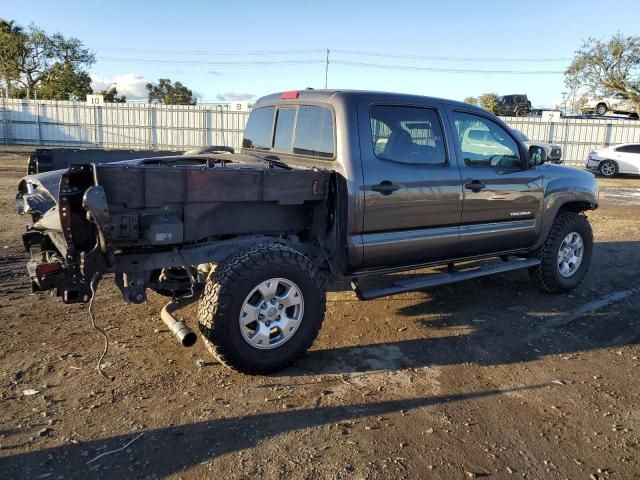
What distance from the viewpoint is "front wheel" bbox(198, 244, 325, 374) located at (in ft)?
12.0

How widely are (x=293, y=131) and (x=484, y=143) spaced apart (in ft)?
6.14

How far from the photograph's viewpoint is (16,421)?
Answer: 10.5ft

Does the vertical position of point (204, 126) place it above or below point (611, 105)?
below

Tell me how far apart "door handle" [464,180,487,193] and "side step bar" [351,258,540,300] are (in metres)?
0.81

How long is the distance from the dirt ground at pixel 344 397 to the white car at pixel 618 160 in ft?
60.5

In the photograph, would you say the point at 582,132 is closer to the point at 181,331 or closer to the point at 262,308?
the point at 262,308

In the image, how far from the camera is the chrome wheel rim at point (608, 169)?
71.2 feet

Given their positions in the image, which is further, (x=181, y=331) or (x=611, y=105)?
(x=611, y=105)

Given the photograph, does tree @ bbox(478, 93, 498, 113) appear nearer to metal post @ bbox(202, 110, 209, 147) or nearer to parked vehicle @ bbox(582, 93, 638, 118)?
parked vehicle @ bbox(582, 93, 638, 118)

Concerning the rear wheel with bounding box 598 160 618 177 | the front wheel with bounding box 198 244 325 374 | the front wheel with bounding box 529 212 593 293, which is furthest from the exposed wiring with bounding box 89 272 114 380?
the rear wheel with bounding box 598 160 618 177

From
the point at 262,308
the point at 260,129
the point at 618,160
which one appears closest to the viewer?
the point at 262,308

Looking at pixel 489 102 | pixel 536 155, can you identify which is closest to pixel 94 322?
pixel 536 155

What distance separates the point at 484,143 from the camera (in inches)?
209

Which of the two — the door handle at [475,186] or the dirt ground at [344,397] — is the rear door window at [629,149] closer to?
the dirt ground at [344,397]
